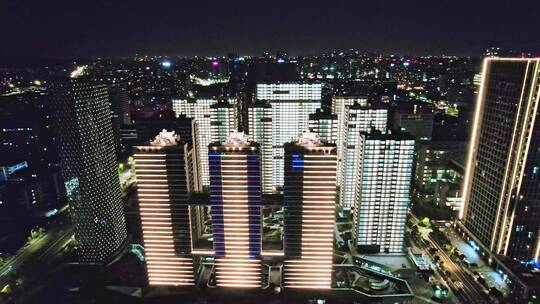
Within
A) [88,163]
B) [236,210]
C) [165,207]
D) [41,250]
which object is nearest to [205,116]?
[88,163]

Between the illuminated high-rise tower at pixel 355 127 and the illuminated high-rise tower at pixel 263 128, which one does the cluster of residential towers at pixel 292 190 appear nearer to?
the illuminated high-rise tower at pixel 355 127

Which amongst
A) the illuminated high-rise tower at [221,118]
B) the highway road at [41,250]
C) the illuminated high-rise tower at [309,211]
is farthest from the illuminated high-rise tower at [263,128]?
the highway road at [41,250]

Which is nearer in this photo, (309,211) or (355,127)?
(309,211)

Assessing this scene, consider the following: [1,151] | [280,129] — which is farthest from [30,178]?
[280,129]

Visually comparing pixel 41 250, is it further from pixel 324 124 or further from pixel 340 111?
pixel 340 111

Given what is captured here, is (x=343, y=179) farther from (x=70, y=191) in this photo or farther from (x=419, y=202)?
(x=70, y=191)

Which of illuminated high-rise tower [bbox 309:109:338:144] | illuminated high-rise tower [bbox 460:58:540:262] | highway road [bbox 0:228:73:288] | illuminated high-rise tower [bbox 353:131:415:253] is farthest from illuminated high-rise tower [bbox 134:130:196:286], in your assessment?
illuminated high-rise tower [bbox 460:58:540:262]
